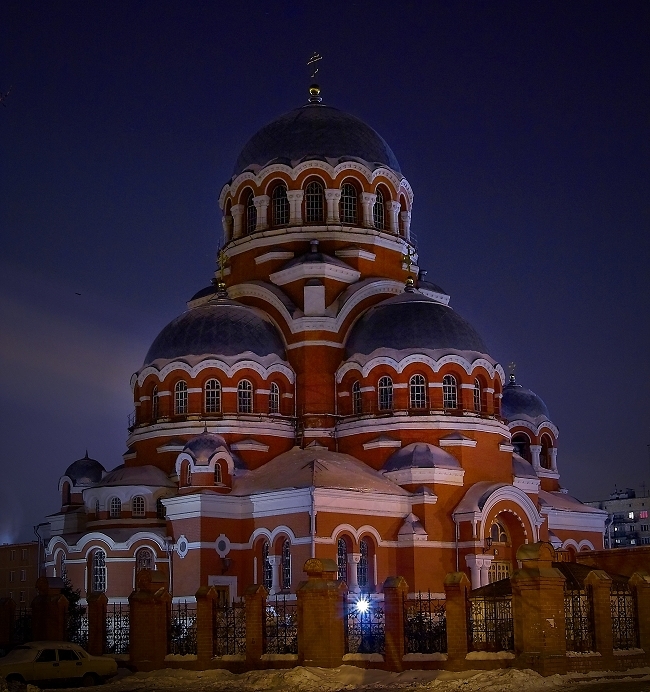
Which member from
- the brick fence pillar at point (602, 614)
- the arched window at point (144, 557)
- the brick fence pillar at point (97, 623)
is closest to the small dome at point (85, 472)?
the arched window at point (144, 557)

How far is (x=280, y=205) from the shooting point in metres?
36.2

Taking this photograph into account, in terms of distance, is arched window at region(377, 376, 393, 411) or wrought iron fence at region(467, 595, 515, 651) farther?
arched window at region(377, 376, 393, 411)

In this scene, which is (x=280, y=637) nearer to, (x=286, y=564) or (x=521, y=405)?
(x=286, y=564)

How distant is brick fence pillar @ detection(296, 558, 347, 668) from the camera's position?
19.0 metres

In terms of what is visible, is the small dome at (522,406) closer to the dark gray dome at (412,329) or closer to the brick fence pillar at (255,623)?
the dark gray dome at (412,329)

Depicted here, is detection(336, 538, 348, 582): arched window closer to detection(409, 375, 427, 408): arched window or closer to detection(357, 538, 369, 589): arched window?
detection(357, 538, 369, 589): arched window

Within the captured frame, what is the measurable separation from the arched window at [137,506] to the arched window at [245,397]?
3494mm

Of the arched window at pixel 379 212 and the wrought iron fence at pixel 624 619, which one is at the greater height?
the arched window at pixel 379 212

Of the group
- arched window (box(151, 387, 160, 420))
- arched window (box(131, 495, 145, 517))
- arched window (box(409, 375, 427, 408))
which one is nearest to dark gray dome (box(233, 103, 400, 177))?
arched window (box(409, 375, 427, 408))

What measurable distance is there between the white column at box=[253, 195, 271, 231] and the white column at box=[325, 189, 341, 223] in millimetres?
1839

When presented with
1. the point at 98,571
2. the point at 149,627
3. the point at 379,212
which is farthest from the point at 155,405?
the point at 149,627

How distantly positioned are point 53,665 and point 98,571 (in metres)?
11.3

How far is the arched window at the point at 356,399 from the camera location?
32.9 m

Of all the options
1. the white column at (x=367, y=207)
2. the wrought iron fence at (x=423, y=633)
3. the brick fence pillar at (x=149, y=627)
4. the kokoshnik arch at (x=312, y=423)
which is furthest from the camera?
the white column at (x=367, y=207)
